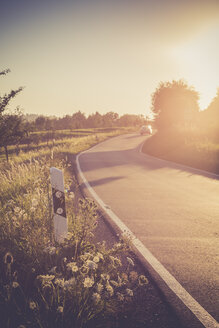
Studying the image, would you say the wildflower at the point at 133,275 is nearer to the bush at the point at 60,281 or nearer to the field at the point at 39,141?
Result: the bush at the point at 60,281

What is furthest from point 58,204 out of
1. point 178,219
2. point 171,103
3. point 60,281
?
point 171,103

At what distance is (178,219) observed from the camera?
4883mm

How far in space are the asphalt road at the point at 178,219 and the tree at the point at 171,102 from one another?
85.9 feet

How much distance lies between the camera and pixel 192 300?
2400 millimetres

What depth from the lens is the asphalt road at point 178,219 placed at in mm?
2841

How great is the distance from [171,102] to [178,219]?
107 feet

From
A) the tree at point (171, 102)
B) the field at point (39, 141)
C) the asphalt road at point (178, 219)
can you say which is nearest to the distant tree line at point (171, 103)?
the tree at point (171, 102)

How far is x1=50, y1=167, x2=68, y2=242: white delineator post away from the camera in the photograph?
303 centimetres

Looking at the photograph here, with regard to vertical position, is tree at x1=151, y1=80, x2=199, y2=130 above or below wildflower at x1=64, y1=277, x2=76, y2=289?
above

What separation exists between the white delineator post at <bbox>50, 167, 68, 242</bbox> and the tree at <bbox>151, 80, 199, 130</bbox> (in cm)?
3248

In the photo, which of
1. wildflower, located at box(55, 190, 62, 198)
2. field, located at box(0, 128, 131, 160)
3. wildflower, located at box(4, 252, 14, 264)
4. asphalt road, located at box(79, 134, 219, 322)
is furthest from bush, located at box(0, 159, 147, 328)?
field, located at box(0, 128, 131, 160)

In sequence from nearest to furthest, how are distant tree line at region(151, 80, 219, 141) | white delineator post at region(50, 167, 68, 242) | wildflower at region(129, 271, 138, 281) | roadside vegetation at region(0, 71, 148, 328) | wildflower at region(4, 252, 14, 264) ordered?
1. wildflower at region(4, 252, 14, 264)
2. roadside vegetation at region(0, 71, 148, 328)
3. wildflower at region(129, 271, 138, 281)
4. white delineator post at region(50, 167, 68, 242)
5. distant tree line at region(151, 80, 219, 141)

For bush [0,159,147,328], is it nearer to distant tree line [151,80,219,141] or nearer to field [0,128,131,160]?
field [0,128,131,160]

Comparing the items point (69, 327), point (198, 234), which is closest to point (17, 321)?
point (69, 327)
